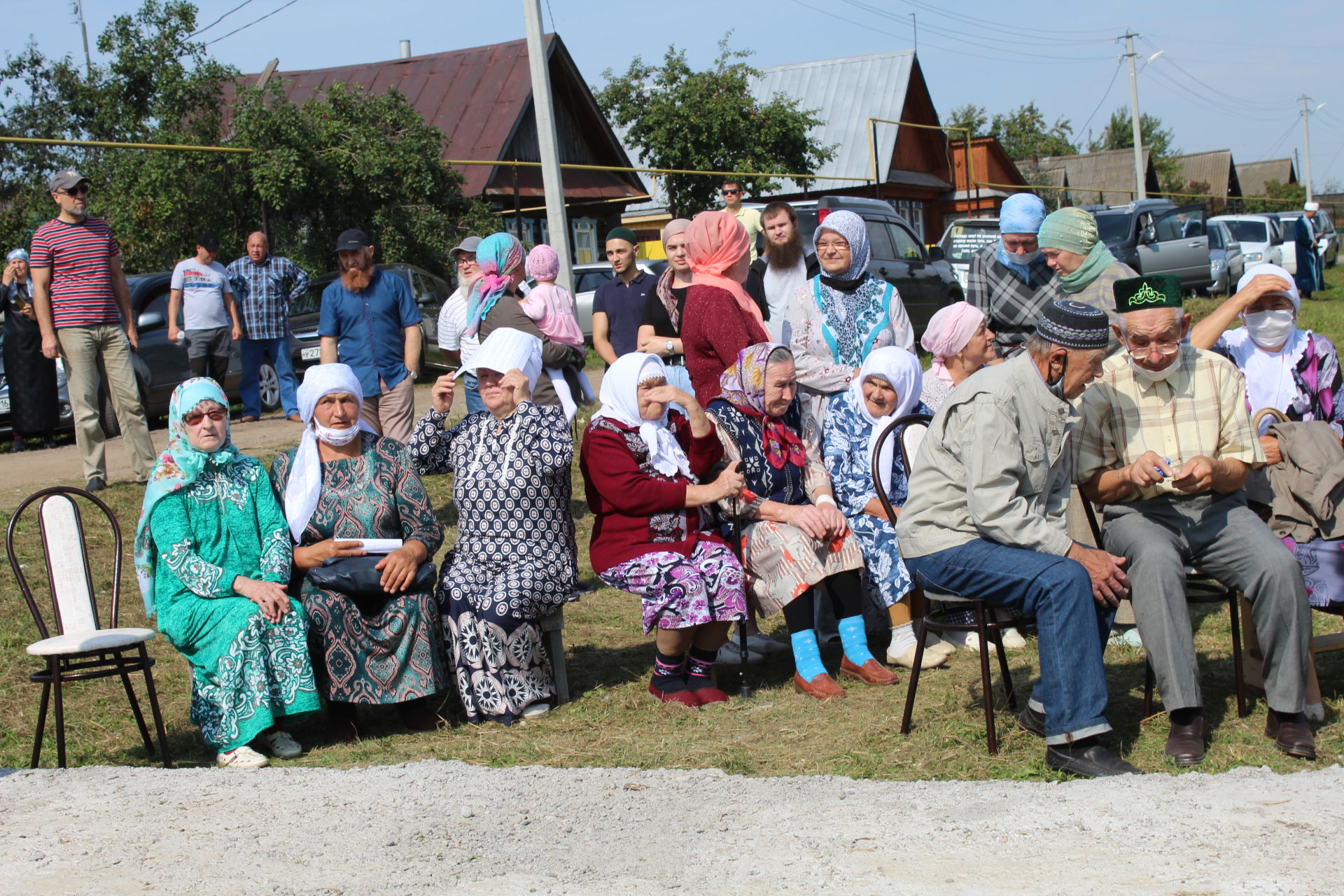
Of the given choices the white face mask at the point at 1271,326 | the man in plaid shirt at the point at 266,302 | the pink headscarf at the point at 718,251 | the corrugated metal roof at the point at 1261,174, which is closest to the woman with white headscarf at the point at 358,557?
the pink headscarf at the point at 718,251

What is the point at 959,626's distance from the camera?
456 centimetres

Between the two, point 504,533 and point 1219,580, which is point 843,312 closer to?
point 504,533

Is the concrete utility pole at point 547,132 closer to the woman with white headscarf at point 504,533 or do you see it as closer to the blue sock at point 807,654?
the woman with white headscarf at point 504,533

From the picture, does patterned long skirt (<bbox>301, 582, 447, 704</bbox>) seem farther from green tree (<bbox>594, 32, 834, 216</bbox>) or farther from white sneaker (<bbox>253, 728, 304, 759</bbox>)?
green tree (<bbox>594, 32, 834, 216</bbox>)

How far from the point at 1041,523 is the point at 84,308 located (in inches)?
269

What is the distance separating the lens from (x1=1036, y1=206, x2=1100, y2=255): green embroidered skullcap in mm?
6105

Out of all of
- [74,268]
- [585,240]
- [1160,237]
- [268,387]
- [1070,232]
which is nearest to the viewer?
[1070,232]

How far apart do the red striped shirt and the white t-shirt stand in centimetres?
347

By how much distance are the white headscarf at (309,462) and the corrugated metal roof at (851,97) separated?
29274 mm

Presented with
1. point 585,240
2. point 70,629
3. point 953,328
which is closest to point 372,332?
point 70,629

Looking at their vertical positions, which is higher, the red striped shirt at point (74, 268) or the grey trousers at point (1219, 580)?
the red striped shirt at point (74, 268)

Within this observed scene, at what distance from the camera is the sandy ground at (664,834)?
3430mm

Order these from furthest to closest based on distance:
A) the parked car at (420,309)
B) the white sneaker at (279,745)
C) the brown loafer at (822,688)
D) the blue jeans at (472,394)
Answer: the parked car at (420,309), the blue jeans at (472,394), the brown loafer at (822,688), the white sneaker at (279,745)

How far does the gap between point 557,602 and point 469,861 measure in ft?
5.99
